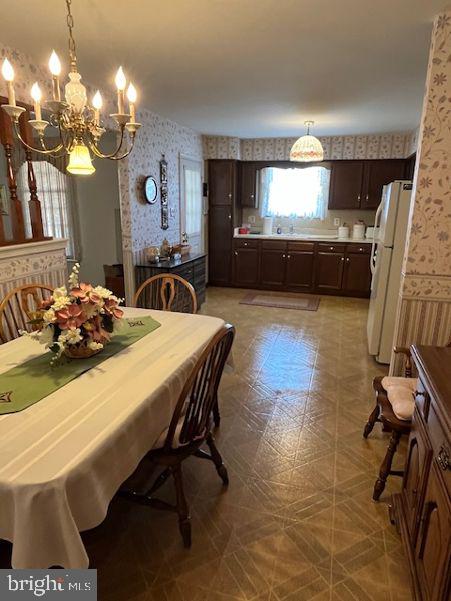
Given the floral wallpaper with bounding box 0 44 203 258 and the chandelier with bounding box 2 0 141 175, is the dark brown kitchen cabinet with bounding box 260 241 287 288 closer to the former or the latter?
the floral wallpaper with bounding box 0 44 203 258

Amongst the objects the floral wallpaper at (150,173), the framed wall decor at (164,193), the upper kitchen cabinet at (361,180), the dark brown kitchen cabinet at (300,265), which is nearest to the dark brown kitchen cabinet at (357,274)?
the dark brown kitchen cabinet at (300,265)

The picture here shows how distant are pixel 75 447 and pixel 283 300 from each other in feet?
16.2

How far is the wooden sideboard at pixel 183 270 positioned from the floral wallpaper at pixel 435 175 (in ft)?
8.63

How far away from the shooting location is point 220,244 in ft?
21.7

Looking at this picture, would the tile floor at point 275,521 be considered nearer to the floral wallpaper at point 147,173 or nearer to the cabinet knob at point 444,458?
the cabinet knob at point 444,458

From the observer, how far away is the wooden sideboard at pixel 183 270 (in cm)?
436

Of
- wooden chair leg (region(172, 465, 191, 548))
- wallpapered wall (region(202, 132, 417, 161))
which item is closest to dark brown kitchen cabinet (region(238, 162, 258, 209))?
wallpapered wall (region(202, 132, 417, 161))

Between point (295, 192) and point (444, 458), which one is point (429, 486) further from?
point (295, 192)

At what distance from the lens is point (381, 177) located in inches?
231

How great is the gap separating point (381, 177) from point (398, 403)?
4.89m

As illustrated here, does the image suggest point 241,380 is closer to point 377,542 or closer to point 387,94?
point 377,542

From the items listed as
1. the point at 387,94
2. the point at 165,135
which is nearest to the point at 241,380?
the point at 387,94

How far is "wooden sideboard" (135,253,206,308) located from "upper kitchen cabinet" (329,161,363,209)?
257cm

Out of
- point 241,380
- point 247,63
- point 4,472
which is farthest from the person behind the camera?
point 241,380
